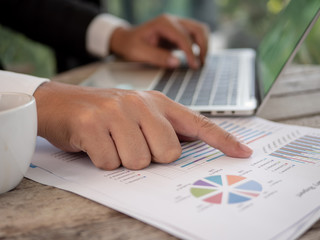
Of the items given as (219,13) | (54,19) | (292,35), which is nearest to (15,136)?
(292,35)

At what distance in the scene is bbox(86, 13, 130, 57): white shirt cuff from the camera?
1169 mm

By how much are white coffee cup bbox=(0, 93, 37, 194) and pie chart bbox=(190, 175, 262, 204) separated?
191 mm

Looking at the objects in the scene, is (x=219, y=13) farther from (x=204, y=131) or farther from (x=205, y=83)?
(x=204, y=131)

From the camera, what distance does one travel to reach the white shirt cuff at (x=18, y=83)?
54 cm

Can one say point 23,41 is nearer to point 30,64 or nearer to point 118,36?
point 30,64

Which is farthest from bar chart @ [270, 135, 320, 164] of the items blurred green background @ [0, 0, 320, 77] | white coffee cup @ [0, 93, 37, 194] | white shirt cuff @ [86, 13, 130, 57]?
blurred green background @ [0, 0, 320, 77]

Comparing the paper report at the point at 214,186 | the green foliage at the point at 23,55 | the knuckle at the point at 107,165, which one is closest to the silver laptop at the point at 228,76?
the paper report at the point at 214,186

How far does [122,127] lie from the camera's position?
1.51ft

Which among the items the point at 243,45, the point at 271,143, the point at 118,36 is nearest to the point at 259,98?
the point at 271,143

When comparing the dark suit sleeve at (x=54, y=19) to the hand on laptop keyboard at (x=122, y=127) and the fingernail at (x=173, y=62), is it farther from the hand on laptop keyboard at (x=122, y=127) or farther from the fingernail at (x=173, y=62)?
the hand on laptop keyboard at (x=122, y=127)

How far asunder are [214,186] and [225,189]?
0.05ft

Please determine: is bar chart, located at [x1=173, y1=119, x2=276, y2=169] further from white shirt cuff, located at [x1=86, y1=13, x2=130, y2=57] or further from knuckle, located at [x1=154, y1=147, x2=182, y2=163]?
white shirt cuff, located at [x1=86, y1=13, x2=130, y2=57]

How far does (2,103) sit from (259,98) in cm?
47

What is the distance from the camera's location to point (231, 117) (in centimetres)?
66
